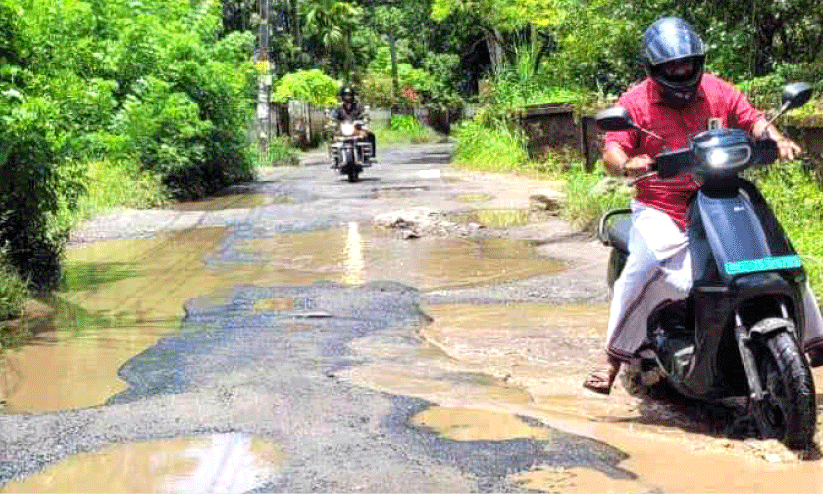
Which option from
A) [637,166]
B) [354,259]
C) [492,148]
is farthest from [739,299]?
[492,148]

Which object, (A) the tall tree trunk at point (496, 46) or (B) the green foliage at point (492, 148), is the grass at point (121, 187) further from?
(A) the tall tree trunk at point (496, 46)

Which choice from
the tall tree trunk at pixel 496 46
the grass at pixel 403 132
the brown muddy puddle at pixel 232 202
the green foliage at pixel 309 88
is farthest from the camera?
the grass at pixel 403 132

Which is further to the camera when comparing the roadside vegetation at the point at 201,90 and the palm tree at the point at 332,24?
the palm tree at the point at 332,24

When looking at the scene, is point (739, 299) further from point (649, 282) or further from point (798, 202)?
point (798, 202)

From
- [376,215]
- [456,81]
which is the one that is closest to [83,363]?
[376,215]

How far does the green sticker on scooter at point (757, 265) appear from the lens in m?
4.16

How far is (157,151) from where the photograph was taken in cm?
1722

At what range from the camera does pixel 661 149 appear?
488cm

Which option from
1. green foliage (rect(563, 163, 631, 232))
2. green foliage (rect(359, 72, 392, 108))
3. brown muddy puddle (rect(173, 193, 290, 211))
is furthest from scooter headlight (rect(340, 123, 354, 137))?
green foliage (rect(359, 72, 392, 108))

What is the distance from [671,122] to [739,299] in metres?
1.06

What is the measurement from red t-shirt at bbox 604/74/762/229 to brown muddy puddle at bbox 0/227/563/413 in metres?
2.91

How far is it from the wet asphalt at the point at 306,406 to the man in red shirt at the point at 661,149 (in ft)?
2.45

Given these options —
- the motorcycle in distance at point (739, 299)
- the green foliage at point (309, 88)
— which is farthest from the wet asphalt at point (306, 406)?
the green foliage at point (309, 88)

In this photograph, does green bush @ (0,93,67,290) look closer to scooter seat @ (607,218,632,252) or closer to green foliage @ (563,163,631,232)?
scooter seat @ (607,218,632,252)
